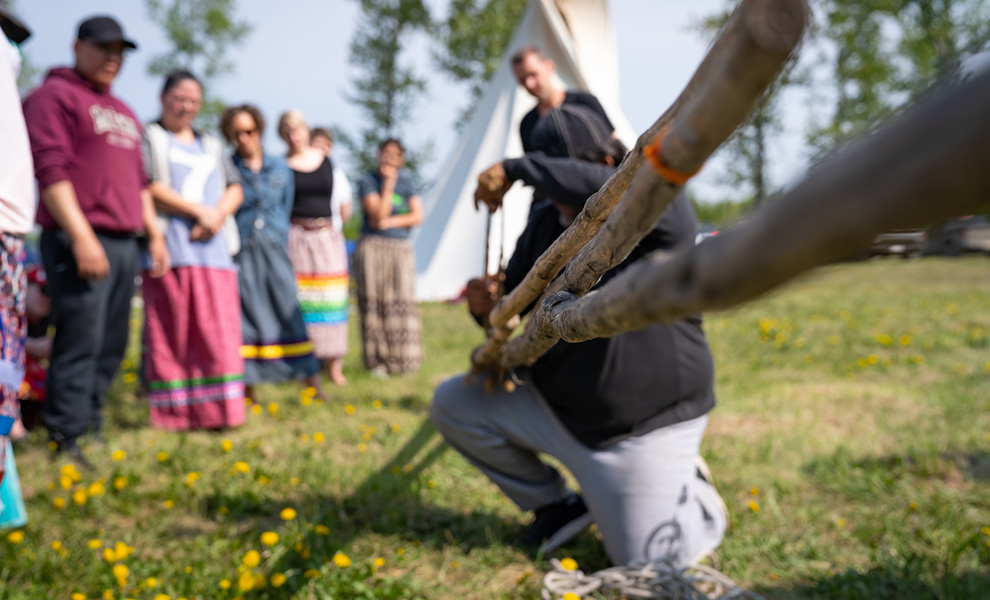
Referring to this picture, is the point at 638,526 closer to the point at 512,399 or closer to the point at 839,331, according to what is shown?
the point at 512,399

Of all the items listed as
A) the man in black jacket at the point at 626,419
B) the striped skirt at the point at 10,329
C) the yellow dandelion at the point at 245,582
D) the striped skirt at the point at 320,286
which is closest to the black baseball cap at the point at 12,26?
the striped skirt at the point at 10,329

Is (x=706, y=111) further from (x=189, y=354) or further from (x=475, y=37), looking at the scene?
(x=475, y=37)

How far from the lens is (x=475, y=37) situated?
16.4 metres

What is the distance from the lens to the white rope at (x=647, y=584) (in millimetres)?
1612

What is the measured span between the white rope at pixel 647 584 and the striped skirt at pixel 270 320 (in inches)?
97.1

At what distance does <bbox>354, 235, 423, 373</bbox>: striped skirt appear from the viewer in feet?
14.9

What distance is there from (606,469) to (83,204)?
2.28 metres

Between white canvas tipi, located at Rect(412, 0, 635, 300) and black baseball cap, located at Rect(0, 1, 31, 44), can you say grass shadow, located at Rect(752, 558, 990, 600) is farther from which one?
white canvas tipi, located at Rect(412, 0, 635, 300)

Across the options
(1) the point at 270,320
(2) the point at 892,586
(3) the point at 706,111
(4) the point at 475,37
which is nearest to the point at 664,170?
(3) the point at 706,111

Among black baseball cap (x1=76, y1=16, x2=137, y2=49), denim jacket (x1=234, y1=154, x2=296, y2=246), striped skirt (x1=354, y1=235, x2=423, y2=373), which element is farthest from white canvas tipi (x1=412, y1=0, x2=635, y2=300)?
black baseball cap (x1=76, y1=16, x2=137, y2=49)

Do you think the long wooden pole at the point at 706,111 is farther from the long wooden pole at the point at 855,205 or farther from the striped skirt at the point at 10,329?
the striped skirt at the point at 10,329

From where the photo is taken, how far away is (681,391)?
6.14 ft

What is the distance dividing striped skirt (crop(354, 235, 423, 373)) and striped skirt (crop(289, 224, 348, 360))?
0.26 metres

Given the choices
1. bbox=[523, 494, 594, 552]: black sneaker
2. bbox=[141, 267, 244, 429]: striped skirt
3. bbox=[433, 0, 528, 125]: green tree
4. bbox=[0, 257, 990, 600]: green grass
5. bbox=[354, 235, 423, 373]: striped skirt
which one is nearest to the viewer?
bbox=[0, 257, 990, 600]: green grass
